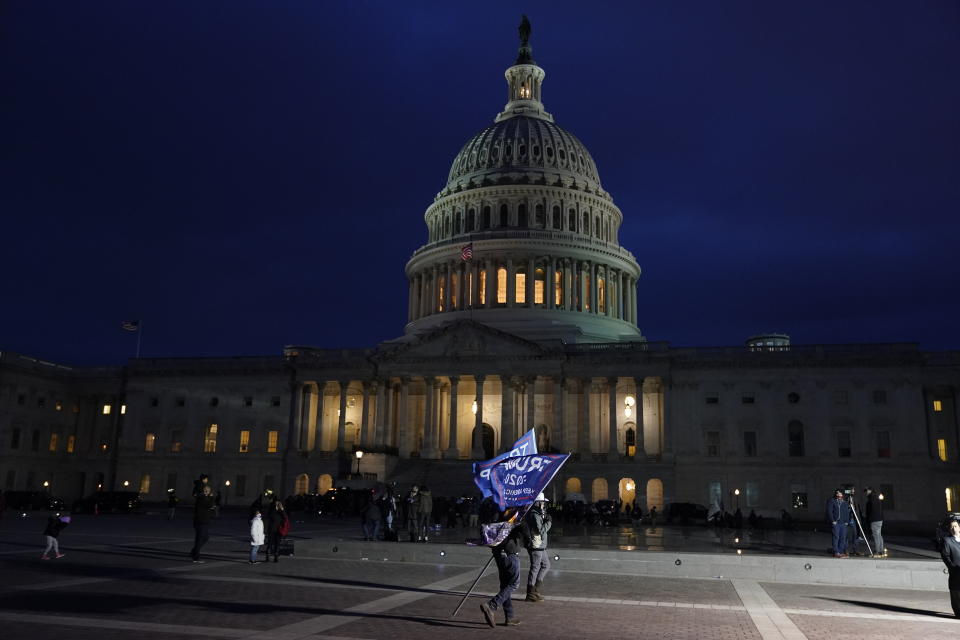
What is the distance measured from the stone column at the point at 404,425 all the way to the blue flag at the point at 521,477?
60406 millimetres

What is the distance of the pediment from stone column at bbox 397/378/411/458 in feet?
8.98

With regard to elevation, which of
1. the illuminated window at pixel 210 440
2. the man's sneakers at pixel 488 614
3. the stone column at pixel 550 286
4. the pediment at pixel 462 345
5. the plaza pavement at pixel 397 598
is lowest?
the plaza pavement at pixel 397 598

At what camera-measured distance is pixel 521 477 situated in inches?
640

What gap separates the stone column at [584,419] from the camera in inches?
2864

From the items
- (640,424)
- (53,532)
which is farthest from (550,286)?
(53,532)

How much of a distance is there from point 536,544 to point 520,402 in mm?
61315

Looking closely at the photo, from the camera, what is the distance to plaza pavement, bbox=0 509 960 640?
14703 mm

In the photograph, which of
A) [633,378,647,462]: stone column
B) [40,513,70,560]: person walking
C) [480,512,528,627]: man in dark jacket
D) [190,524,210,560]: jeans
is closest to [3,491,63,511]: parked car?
[40,513,70,560]: person walking

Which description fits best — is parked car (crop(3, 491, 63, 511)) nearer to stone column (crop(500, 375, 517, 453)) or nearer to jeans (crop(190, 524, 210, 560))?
stone column (crop(500, 375, 517, 453))

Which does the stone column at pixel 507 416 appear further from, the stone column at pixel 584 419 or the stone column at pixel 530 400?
the stone column at pixel 584 419

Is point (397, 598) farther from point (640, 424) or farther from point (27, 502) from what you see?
point (27, 502)

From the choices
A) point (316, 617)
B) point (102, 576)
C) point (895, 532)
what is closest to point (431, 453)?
point (895, 532)

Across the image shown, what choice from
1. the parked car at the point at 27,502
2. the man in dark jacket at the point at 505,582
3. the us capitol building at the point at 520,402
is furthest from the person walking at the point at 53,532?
the parked car at the point at 27,502

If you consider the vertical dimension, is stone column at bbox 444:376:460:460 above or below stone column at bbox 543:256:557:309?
below
